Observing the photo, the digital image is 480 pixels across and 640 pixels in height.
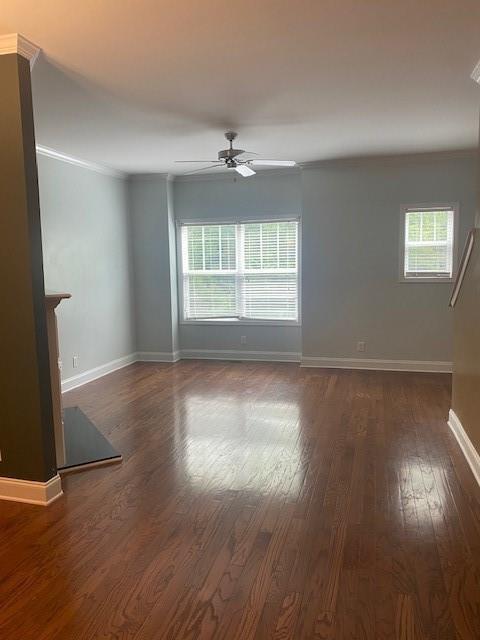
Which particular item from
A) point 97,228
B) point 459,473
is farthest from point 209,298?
point 459,473

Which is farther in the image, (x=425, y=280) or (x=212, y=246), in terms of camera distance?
(x=212, y=246)

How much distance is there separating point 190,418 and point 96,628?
2.54 m

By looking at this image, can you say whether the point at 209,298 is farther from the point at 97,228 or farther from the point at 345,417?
the point at 345,417

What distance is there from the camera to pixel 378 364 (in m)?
6.13

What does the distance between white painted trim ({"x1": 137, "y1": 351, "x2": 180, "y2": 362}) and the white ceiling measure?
304cm

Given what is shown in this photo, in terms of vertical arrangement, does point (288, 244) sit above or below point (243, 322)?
above

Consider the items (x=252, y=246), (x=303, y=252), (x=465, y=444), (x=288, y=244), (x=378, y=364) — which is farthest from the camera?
(x=252, y=246)

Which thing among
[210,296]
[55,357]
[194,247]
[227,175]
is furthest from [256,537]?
[227,175]

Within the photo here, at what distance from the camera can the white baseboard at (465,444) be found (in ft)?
10.0

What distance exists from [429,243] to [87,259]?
4.23 meters

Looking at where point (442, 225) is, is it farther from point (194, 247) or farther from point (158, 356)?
point (158, 356)

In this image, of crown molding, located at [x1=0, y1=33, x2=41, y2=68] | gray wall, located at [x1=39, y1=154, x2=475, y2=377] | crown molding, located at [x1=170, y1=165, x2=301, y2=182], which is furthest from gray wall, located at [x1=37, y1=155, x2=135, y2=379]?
crown molding, located at [x1=0, y1=33, x2=41, y2=68]

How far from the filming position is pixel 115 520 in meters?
2.59

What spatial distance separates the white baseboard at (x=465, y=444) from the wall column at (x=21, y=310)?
262 cm
